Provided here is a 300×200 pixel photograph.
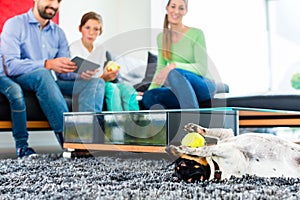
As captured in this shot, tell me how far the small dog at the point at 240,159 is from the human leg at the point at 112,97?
1131 mm

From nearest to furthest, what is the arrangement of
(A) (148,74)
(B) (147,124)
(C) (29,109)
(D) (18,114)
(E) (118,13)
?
(B) (147,124)
(D) (18,114)
(C) (29,109)
(A) (148,74)
(E) (118,13)

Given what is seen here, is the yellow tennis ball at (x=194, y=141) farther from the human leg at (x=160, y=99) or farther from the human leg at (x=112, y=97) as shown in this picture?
the human leg at (x=112, y=97)

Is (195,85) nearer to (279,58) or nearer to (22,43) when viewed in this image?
(22,43)

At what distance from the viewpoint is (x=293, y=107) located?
6.34 feet

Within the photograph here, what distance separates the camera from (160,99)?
6.24 feet

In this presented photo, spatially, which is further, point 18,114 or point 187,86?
point 18,114

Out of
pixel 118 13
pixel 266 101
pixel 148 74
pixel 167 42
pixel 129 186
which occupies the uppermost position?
pixel 118 13

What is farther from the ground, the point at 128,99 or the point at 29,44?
the point at 29,44

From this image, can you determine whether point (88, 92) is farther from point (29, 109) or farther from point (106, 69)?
point (106, 69)

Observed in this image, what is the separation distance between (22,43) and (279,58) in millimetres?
2666

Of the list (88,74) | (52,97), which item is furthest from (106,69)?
(52,97)

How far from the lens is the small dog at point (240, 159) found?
39.1 inches

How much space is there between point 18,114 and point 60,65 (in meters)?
0.41

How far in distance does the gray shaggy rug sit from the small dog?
0.10 feet
